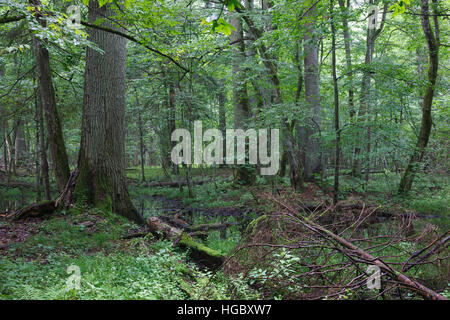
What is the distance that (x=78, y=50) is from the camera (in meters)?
8.27

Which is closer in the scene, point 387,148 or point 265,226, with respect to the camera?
point 265,226

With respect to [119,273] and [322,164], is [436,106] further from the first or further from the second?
[119,273]

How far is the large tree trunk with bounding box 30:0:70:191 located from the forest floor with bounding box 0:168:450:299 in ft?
4.12

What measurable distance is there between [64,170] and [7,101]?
16.6ft

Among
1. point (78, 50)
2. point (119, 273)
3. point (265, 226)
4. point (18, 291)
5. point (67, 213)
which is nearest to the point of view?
point (18, 291)

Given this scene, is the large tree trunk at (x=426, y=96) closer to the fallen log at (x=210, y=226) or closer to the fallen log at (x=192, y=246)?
the fallen log at (x=210, y=226)

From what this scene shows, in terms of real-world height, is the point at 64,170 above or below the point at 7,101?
below

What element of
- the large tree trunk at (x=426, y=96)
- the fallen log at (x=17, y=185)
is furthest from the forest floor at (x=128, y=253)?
the fallen log at (x=17, y=185)

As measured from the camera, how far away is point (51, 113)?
7320 mm

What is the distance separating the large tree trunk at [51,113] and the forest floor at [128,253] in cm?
126

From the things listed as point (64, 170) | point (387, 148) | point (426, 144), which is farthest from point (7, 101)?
point (426, 144)

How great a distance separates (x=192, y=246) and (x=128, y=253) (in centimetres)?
123

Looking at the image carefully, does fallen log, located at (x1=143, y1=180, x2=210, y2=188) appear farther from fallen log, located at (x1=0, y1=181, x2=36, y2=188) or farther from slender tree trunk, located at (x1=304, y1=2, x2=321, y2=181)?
slender tree trunk, located at (x1=304, y1=2, x2=321, y2=181)
